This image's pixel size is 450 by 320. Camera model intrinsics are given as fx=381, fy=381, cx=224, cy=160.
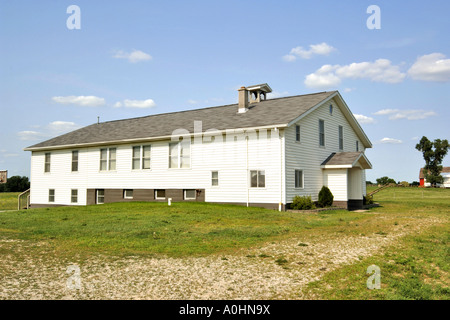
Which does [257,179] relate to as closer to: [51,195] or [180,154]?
[180,154]

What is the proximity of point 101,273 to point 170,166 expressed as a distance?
1820 cm

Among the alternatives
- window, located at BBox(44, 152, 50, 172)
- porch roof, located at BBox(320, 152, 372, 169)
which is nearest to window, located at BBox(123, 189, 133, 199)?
window, located at BBox(44, 152, 50, 172)

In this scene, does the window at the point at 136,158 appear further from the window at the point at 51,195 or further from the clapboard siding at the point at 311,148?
the clapboard siding at the point at 311,148

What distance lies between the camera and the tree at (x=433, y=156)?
68062mm

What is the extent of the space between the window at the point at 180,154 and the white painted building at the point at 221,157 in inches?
2.6

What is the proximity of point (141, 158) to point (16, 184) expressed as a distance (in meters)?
47.2

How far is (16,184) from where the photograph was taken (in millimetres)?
63688

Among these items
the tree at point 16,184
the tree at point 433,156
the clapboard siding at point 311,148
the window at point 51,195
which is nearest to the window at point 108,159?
the window at point 51,195

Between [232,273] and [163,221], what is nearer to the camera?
[232,273]

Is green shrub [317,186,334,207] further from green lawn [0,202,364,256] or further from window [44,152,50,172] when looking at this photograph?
window [44,152,50,172]

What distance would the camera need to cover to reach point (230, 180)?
2270cm
